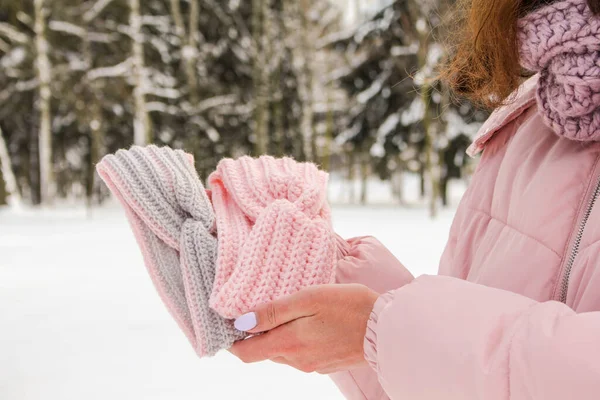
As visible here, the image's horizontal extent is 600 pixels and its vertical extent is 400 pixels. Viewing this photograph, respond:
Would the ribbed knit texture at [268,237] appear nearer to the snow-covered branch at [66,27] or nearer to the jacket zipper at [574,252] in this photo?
the jacket zipper at [574,252]

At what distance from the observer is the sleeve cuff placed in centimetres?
74

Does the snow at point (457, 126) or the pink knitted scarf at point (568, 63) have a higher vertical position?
the pink knitted scarf at point (568, 63)

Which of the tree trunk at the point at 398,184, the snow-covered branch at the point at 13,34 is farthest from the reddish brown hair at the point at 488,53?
the tree trunk at the point at 398,184

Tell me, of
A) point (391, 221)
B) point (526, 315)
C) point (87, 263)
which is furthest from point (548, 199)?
point (391, 221)

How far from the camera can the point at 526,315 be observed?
24.3 inches

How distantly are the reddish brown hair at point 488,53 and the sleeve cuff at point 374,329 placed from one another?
1.72 feet

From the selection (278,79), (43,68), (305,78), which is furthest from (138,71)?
(305,78)

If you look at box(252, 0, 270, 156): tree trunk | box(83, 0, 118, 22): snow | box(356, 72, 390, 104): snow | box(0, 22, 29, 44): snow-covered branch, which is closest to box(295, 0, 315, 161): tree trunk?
box(252, 0, 270, 156): tree trunk

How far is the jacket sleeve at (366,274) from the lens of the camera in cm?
102

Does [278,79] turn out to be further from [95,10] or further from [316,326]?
[316,326]

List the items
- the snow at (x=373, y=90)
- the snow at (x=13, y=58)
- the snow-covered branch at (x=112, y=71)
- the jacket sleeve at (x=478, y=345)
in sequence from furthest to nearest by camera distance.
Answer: the snow at (x=373, y=90), the snow at (x=13, y=58), the snow-covered branch at (x=112, y=71), the jacket sleeve at (x=478, y=345)

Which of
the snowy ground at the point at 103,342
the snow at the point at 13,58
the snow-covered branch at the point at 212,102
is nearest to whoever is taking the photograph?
the snowy ground at the point at 103,342

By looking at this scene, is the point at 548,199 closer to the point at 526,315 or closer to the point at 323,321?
the point at 526,315

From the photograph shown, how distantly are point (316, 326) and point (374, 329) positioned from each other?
10 centimetres
